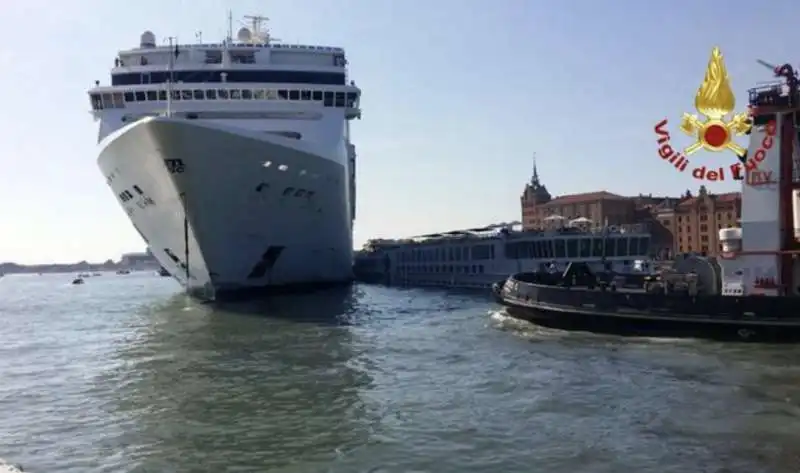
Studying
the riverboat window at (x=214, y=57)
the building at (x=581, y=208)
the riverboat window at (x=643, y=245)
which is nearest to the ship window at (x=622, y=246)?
the riverboat window at (x=643, y=245)

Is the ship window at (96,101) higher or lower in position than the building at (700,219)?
higher

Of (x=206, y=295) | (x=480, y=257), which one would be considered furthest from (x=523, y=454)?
(x=480, y=257)

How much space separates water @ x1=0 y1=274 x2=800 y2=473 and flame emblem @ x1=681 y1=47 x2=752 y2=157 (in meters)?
6.75

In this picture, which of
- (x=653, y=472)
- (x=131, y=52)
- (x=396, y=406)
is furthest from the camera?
(x=131, y=52)

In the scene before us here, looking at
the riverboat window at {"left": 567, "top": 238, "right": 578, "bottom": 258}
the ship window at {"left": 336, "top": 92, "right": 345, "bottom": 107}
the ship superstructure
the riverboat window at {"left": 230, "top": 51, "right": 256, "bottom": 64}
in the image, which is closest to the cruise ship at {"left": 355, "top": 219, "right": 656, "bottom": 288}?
the riverboat window at {"left": 567, "top": 238, "right": 578, "bottom": 258}

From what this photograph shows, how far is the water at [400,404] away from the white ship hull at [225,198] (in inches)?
319

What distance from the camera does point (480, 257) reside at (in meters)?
70.8

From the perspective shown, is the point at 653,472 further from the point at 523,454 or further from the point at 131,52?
the point at 131,52

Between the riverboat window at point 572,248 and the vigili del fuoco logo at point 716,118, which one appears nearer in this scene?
the vigili del fuoco logo at point 716,118

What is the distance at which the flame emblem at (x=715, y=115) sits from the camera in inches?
1013

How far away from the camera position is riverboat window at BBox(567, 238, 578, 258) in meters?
65.3

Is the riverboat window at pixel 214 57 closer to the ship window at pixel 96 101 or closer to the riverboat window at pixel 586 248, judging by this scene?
the ship window at pixel 96 101

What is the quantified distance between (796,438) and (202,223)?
28.4 m

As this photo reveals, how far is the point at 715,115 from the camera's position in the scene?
2589 centimetres
